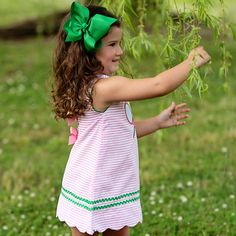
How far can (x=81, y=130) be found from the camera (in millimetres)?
3164

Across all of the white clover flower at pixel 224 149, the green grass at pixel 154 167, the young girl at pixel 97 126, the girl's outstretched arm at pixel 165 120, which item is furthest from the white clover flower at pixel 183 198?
the young girl at pixel 97 126

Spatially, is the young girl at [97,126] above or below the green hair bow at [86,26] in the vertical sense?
below

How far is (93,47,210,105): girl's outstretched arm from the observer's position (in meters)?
2.92

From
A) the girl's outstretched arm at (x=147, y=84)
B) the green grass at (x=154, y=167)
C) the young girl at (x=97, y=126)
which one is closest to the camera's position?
the girl's outstretched arm at (x=147, y=84)

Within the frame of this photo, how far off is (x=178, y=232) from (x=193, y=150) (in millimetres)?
1953

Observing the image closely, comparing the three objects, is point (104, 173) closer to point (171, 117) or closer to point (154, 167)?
point (171, 117)

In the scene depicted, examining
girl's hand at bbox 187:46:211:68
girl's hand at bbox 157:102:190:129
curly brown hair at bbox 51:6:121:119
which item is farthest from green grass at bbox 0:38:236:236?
girl's hand at bbox 187:46:211:68

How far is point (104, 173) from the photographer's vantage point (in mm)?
3094

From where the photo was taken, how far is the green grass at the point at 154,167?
4.55 meters

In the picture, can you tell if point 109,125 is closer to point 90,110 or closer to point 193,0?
point 90,110

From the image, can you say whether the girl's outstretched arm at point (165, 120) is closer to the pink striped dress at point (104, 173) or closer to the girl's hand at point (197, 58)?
the pink striped dress at point (104, 173)

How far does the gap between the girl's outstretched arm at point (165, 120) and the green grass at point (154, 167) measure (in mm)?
104

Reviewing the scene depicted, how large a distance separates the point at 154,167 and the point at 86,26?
2896 mm

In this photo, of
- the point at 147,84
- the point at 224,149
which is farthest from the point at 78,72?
the point at 224,149
